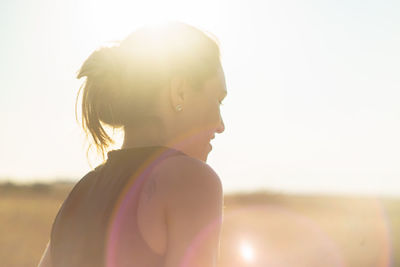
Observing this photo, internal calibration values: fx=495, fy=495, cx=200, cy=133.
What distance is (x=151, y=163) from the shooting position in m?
1.45

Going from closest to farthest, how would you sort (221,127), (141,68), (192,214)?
(192,214), (141,68), (221,127)

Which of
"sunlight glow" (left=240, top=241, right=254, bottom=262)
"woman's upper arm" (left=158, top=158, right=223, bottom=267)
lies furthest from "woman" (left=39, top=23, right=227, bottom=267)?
"sunlight glow" (left=240, top=241, right=254, bottom=262)

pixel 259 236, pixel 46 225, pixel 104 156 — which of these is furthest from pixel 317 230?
pixel 104 156

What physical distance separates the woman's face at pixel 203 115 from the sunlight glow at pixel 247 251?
733 centimetres

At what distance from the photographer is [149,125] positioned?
1556 mm

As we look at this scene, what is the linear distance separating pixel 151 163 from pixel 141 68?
1.04ft

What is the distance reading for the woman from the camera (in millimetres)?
1350

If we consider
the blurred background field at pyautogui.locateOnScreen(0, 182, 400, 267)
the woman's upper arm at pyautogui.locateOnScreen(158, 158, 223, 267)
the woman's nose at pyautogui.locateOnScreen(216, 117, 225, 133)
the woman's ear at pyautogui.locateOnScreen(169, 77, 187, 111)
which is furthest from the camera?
the blurred background field at pyautogui.locateOnScreen(0, 182, 400, 267)

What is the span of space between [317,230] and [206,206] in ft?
42.5

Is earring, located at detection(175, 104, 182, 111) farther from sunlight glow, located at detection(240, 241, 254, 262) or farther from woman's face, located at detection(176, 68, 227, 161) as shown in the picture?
sunlight glow, located at detection(240, 241, 254, 262)

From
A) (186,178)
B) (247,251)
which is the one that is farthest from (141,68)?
(247,251)

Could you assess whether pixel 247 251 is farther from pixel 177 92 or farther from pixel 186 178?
pixel 186 178

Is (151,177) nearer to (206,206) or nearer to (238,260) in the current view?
(206,206)

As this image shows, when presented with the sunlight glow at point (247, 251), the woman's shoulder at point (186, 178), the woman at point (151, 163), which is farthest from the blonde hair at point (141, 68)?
the sunlight glow at point (247, 251)
